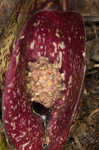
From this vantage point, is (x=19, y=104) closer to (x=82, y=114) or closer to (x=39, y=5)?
(x=39, y=5)

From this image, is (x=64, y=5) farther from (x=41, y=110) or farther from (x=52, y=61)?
(x=41, y=110)

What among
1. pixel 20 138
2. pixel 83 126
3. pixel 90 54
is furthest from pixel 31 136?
pixel 90 54

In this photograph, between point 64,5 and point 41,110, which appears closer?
point 64,5

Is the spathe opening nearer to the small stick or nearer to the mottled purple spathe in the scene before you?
the mottled purple spathe

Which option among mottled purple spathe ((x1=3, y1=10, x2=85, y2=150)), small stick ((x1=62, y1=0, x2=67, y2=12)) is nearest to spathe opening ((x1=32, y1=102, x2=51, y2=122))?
mottled purple spathe ((x1=3, y1=10, x2=85, y2=150))

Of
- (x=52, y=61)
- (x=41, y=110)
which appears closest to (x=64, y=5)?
(x=52, y=61)

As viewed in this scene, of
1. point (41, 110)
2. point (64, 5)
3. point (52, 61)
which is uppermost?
point (64, 5)

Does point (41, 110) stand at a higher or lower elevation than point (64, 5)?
lower

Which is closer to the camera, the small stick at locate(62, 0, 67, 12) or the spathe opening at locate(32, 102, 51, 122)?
the small stick at locate(62, 0, 67, 12)

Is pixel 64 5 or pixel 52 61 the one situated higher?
pixel 64 5

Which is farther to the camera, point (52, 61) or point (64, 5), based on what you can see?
point (52, 61)
